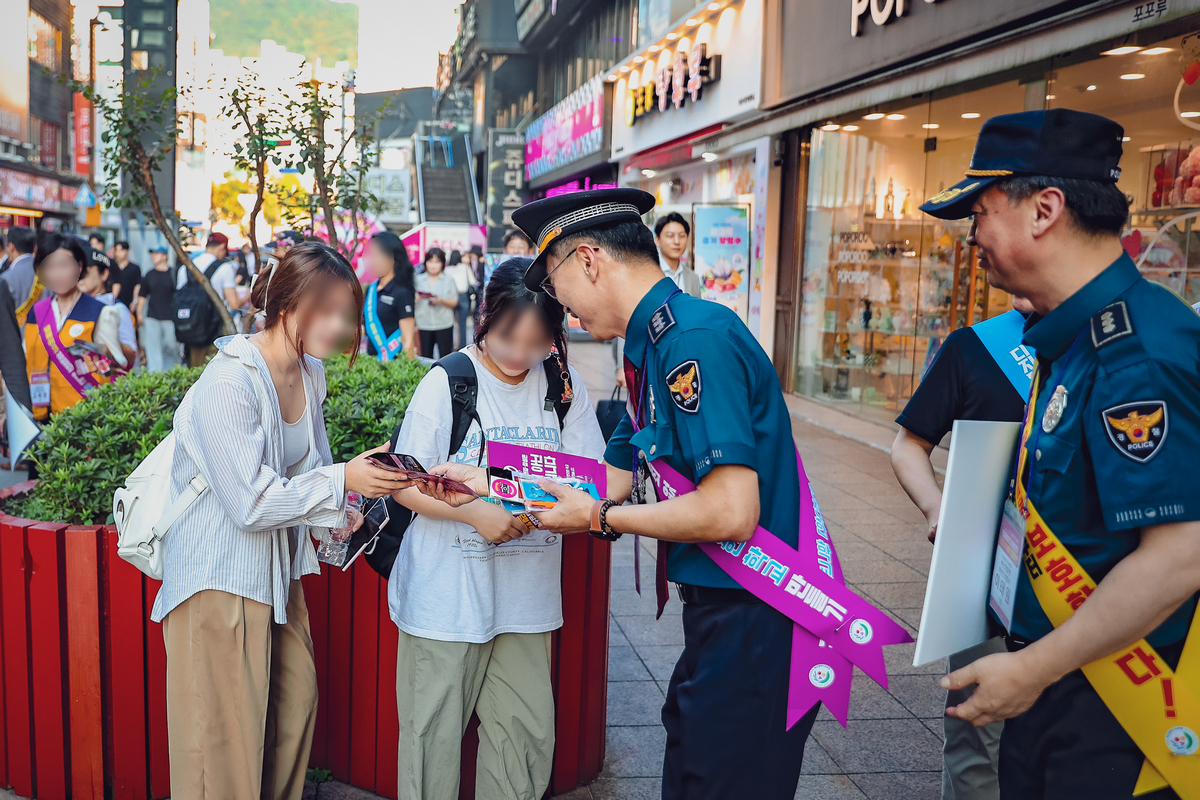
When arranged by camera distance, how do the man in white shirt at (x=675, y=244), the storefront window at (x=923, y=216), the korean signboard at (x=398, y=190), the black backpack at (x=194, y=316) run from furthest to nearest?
the korean signboard at (x=398, y=190), the black backpack at (x=194, y=316), the man in white shirt at (x=675, y=244), the storefront window at (x=923, y=216)

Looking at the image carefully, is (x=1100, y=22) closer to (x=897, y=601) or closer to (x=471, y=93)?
(x=897, y=601)

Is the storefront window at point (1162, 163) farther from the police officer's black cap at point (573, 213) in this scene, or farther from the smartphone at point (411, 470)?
the smartphone at point (411, 470)

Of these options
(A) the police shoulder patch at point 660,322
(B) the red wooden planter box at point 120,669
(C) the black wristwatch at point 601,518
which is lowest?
(B) the red wooden planter box at point 120,669

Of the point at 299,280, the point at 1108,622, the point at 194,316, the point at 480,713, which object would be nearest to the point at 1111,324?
the point at 1108,622

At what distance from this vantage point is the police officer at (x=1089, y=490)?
149 centimetres

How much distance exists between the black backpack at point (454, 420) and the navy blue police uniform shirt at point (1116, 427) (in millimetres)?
1308

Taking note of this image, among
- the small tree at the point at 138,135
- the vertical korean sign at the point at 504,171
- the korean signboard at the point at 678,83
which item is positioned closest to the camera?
the small tree at the point at 138,135

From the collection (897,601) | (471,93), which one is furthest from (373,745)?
(471,93)

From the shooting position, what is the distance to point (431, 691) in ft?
8.42

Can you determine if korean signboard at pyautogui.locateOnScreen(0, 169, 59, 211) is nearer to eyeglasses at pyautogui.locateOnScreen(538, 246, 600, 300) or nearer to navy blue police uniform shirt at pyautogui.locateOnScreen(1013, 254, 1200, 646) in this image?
eyeglasses at pyautogui.locateOnScreen(538, 246, 600, 300)

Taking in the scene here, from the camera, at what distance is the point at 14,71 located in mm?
29031

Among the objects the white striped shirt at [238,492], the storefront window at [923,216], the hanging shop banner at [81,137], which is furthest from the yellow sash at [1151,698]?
the hanging shop banner at [81,137]

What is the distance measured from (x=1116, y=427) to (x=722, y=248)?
32.8 ft

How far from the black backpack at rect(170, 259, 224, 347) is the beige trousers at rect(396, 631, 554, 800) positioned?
8.11 m
